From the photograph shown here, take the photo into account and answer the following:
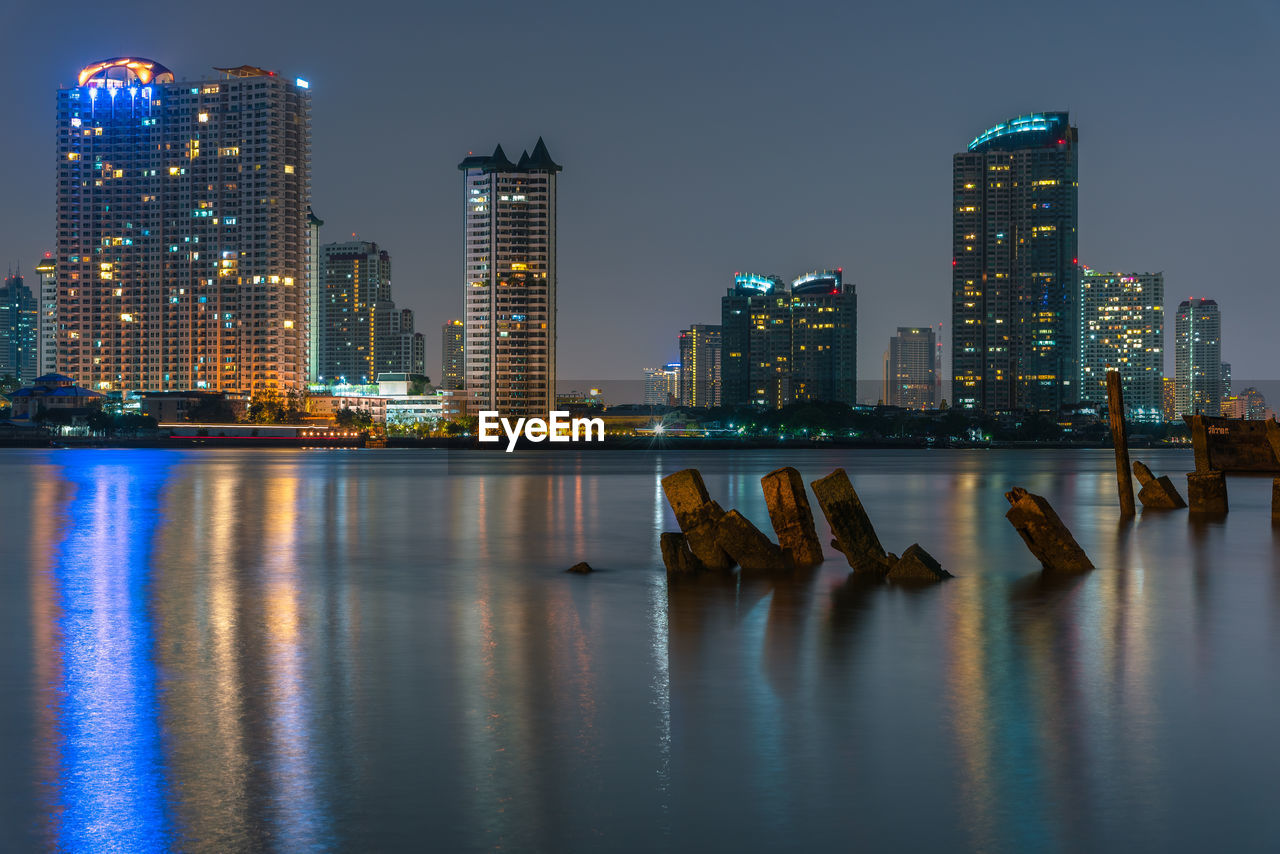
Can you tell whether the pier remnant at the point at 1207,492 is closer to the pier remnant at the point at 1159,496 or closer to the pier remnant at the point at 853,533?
the pier remnant at the point at 1159,496

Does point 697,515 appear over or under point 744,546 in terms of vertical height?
over

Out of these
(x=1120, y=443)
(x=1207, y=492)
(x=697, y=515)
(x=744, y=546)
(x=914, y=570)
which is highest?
(x=1120, y=443)

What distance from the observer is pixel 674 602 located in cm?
2611

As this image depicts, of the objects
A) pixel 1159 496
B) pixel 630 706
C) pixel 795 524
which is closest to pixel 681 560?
pixel 795 524

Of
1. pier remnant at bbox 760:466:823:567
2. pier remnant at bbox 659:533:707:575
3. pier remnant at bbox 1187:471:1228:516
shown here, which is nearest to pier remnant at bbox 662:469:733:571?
pier remnant at bbox 659:533:707:575

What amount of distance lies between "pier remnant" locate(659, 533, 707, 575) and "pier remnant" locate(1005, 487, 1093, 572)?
7.93m

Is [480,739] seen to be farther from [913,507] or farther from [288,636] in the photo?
[913,507]

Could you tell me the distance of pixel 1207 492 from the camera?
51.9 m

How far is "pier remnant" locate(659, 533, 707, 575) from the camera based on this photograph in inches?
1187

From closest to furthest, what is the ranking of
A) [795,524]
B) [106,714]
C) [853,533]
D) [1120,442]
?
[106,714] → [853,533] → [795,524] → [1120,442]

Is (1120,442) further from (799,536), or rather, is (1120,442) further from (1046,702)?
(1046,702)

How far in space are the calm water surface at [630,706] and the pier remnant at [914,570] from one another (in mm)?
1015

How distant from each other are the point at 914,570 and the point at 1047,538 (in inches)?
180

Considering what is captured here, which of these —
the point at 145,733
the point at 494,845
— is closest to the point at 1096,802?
the point at 494,845
